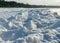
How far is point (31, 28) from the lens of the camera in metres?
1.87

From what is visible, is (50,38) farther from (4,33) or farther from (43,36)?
(4,33)

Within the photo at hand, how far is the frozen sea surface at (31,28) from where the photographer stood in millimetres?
1644

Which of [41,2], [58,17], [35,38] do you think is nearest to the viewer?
[35,38]

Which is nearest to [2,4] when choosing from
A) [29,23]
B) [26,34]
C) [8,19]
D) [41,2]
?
[41,2]

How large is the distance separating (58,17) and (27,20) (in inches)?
15.0

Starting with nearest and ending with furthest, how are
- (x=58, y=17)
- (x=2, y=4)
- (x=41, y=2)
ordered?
(x=58, y=17) < (x=2, y=4) < (x=41, y=2)

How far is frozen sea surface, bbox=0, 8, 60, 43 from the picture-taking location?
164 cm

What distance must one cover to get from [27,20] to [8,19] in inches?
7.8

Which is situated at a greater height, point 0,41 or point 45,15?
point 45,15

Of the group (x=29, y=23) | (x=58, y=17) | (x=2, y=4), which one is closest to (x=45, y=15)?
(x=58, y=17)

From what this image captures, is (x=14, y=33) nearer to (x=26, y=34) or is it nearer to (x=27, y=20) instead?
(x=26, y=34)

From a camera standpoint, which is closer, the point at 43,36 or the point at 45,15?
the point at 43,36

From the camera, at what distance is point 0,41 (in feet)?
5.33

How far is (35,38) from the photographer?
1.62 metres
